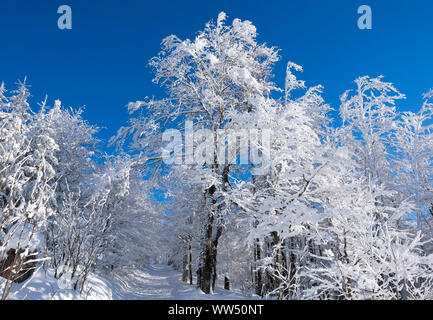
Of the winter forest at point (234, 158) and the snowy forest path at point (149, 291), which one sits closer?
the winter forest at point (234, 158)

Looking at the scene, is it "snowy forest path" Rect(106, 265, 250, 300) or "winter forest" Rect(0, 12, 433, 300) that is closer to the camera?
"winter forest" Rect(0, 12, 433, 300)

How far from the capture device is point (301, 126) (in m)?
6.17

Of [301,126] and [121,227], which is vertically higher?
[301,126]

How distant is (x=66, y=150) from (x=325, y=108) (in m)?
15.9

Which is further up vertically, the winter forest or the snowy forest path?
the winter forest

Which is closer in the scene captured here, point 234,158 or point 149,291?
point 234,158

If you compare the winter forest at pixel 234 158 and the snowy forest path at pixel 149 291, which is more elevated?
the winter forest at pixel 234 158

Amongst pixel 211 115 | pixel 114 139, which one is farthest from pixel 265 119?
pixel 114 139

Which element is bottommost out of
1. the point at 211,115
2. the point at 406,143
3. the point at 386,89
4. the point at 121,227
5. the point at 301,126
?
the point at 121,227

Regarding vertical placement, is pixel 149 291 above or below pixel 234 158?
below

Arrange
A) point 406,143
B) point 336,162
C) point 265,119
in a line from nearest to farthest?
1. point 336,162
2. point 265,119
3. point 406,143
